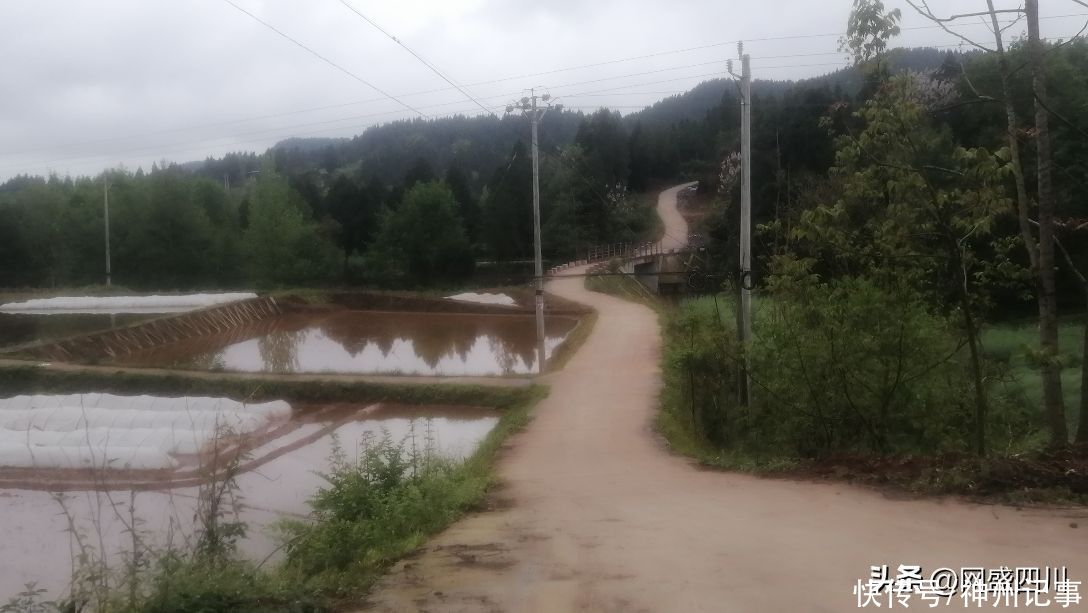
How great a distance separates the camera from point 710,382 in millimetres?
15125

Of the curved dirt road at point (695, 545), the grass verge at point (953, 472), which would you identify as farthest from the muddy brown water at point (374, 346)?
the curved dirt road at point (695, 545)

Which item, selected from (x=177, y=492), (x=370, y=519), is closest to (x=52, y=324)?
(x=177, y=492)

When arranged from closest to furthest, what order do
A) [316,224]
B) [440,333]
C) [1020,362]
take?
[1020,362]
[440,333]
[316,224]

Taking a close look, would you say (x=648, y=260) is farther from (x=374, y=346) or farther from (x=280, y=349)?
(x=280, y=349)

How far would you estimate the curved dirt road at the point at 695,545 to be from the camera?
5.34m

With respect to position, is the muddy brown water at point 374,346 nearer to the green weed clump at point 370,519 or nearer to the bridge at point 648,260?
the bridge at point 648,260

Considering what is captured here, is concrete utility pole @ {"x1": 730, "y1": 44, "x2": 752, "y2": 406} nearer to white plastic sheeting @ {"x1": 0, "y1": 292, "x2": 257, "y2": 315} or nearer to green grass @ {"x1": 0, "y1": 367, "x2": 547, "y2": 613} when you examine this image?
green grass @ {"x1": 0, "y1": 367, "x2": 547, "y2": 613}

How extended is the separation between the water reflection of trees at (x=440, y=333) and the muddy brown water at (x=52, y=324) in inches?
286

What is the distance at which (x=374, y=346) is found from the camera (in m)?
26.9

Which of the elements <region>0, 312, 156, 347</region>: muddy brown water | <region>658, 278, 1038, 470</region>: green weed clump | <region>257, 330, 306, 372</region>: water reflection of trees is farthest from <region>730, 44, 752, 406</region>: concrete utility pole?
<region>0, 312, 156, 347</region>: muddy brown water

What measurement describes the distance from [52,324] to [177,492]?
22821 millimetres

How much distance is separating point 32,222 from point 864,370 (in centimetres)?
5194

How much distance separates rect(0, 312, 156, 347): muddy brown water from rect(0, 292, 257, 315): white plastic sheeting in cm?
124

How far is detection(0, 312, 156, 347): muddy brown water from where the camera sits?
27.5 meters
